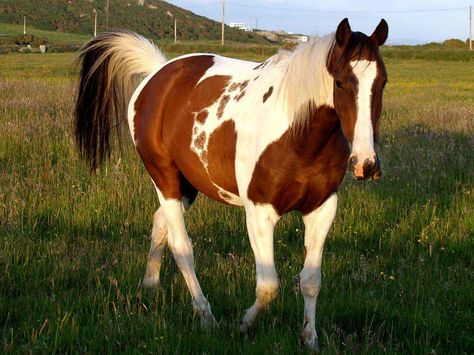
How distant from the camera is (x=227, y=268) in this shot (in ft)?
16.4

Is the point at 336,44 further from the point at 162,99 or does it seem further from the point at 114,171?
the point at 114,171

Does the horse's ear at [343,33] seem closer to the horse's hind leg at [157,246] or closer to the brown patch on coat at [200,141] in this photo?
the brown patch on coat at [200,141]

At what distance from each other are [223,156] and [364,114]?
1393 mm

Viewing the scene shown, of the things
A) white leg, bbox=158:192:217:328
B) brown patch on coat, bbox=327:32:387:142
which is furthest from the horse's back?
brown patch on coat, bbox=327:32:387:142

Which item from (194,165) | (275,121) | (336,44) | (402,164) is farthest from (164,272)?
(402,164)

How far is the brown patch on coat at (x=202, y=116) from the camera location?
4.58 m

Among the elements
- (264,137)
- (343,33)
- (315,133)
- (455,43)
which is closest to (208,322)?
(264,137)

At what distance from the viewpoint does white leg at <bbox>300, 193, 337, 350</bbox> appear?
157 inches

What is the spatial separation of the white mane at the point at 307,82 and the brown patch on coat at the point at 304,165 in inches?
2.5

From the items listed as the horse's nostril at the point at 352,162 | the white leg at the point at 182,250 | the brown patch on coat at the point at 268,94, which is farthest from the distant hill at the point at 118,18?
the horse's nostril at the point at 352,162

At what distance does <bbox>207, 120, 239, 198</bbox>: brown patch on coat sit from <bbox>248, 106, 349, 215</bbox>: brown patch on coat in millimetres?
412

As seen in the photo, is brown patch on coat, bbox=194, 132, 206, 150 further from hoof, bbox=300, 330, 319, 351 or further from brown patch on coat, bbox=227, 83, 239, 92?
hoof, bbox=300, 330, 319, 351

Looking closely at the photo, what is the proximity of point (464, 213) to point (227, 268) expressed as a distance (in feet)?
9.99

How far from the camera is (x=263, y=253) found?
3.97 m
